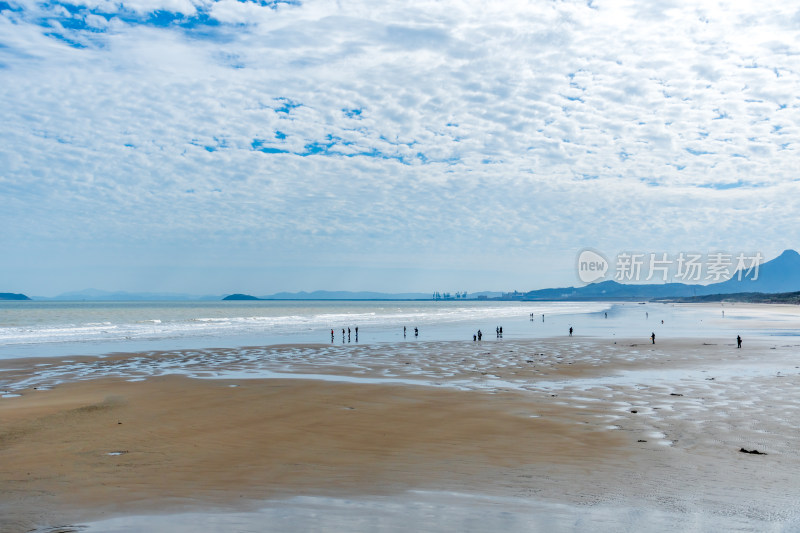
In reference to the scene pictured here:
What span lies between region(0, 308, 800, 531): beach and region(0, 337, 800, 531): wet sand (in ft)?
0.20

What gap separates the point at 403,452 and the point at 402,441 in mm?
1050

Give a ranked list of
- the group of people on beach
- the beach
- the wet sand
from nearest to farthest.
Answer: the beach → the wet sand → the group of people on beach

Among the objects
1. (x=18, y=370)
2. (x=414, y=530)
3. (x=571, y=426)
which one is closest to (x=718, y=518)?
(x=414, y=530)

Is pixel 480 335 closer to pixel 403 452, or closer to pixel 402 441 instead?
pixel 402 441

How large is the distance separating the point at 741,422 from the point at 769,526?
8.23 m

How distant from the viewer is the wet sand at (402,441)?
9289 mm

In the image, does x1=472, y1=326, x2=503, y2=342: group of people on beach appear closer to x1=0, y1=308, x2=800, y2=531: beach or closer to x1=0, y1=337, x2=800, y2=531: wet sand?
x1=0, y1=337, x2=800, y2=531: wet sand

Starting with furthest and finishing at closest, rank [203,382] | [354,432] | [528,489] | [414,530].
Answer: [203,382]
[354,432]
[528,489]
[414,530]

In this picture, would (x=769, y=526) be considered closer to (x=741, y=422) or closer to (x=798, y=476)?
(x=798, y=476)

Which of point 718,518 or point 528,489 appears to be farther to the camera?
point 528,489

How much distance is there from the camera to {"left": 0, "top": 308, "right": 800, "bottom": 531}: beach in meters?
8.41

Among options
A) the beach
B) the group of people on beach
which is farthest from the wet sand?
the group of people on beach

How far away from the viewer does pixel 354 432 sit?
47.1 ft

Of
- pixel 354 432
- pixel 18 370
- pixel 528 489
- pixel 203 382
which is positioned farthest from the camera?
pixel 18 370
